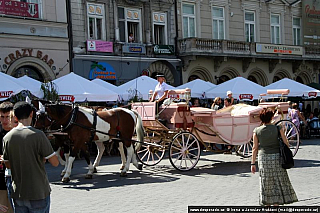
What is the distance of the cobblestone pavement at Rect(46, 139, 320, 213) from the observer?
7.40m

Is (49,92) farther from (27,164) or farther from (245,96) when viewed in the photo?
(27,164)

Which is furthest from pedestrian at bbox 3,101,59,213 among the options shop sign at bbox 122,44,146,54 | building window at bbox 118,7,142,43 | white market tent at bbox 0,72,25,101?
building window at bbox 118,7,142,43

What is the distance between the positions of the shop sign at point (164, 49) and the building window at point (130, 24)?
1023 mm

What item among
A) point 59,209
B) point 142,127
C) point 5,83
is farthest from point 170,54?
point 59,209

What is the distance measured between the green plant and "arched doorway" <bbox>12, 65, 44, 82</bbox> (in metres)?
5.09

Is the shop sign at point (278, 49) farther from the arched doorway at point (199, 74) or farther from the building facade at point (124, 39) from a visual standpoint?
the building facade at point (124, 39)

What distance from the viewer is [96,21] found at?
22.6m

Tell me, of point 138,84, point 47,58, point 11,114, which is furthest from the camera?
point 47,58

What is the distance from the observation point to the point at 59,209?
24.0 ft

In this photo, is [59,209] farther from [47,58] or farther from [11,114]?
[47,58]

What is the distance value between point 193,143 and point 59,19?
40.6 ft

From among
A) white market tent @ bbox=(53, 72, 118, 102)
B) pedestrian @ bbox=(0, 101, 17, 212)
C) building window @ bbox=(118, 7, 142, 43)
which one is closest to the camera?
pedestrian @ bbox=(0, 101, 17, 212)

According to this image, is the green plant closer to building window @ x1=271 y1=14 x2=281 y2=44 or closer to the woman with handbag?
the woman with handbag

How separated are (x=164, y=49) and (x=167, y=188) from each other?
16.8 metres
